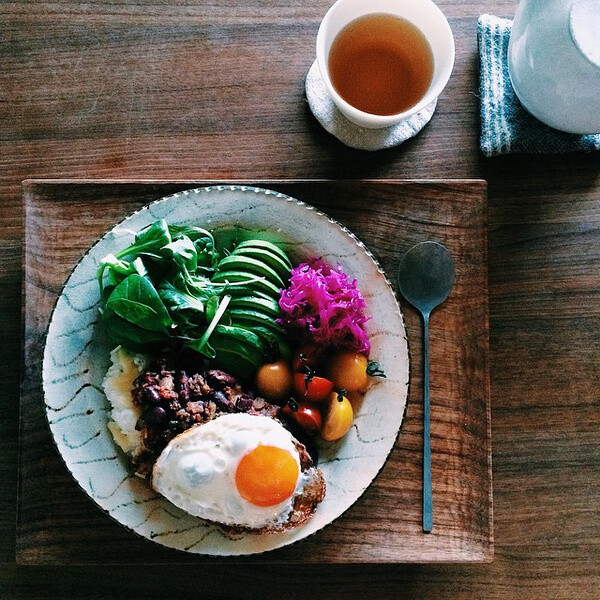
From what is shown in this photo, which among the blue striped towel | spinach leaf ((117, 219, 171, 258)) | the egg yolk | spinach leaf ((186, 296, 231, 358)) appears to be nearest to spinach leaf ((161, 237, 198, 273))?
spinach leaf ((117, 219, 171, 258))

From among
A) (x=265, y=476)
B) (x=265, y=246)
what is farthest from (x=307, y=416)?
(x=265, y=246)

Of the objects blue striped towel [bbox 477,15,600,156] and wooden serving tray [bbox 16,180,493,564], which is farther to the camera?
blue striped towel [bbox 477,15,600,156]

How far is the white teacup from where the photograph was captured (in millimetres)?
1839

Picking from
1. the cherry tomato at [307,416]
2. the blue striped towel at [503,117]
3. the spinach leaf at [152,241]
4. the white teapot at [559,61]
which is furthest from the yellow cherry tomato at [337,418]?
the white teapot at [559,61]

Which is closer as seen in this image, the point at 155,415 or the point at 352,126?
the point at 155,415

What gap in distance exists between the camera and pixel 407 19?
6.25 feet

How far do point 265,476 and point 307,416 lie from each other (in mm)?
214

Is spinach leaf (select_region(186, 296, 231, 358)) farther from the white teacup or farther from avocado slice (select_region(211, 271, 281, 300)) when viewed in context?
the white teacup

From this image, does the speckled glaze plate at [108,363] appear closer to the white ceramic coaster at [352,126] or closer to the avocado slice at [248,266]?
the avocado slice at [248,266]

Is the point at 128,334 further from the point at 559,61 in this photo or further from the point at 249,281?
the point at 559,61

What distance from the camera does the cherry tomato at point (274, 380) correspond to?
1.79 m

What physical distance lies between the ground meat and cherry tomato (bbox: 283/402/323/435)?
41mm

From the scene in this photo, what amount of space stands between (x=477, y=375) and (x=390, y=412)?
304mm

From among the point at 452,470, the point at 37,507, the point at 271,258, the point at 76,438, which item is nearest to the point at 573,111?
the point at 271,258
